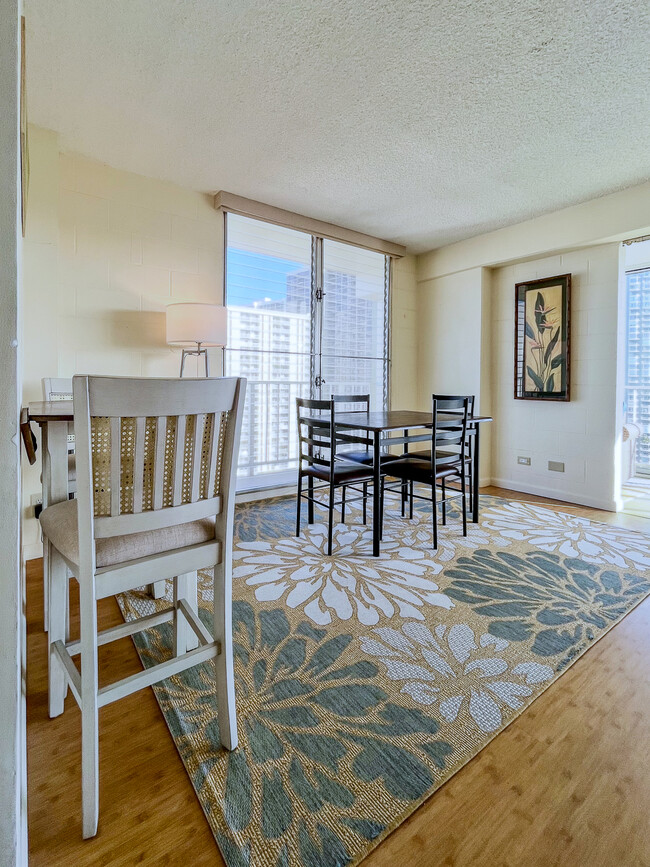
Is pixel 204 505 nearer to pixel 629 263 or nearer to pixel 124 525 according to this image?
pixel 124 525

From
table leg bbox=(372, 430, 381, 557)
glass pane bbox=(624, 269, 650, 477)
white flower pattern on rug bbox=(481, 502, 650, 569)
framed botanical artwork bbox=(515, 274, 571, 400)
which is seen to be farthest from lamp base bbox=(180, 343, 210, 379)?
glass pane bbox=(624, 269, 650, 477)

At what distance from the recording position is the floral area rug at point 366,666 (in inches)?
40.7

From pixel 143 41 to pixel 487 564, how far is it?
313cm

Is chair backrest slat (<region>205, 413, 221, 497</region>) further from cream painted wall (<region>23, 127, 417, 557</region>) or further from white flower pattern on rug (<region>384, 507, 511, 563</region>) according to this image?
cream painted wall (<region>23, 127, 417, 557</region>)

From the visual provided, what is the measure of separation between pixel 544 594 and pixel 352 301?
335 cm

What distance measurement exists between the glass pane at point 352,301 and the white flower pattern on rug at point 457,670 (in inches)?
121

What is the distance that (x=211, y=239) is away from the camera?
3.52 meters

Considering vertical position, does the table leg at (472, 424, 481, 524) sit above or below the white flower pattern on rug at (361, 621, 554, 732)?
above

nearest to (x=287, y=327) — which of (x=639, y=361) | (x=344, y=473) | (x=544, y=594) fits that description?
(x=344, y=473)

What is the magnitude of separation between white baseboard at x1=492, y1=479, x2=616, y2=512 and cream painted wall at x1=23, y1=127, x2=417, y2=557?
3.18m

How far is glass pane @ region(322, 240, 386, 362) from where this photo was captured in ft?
14.1

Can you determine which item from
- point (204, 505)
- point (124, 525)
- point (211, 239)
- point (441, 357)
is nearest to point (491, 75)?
point (211, 239)

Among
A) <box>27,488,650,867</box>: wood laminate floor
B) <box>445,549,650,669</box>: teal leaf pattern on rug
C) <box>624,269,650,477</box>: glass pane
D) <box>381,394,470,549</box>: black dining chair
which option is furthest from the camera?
<box>624,269,650,477</box>: glass pane

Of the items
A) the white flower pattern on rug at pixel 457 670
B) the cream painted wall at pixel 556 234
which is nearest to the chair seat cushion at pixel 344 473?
the white flower pattern on rug at pixel 457 670
